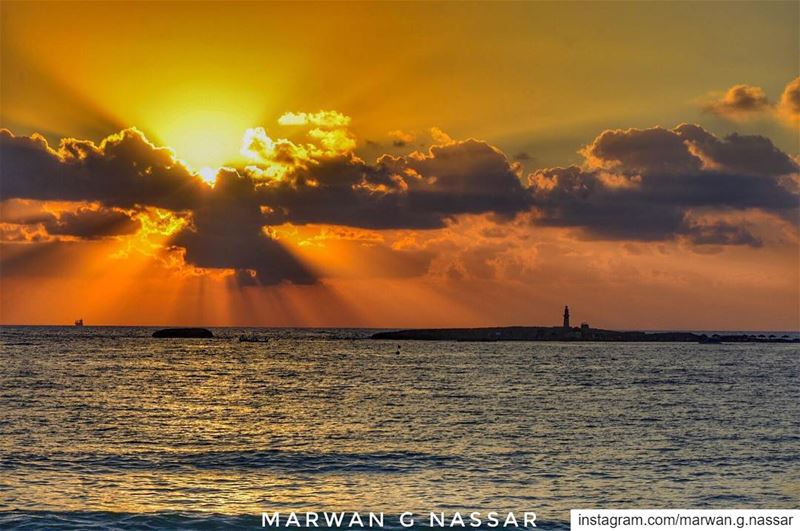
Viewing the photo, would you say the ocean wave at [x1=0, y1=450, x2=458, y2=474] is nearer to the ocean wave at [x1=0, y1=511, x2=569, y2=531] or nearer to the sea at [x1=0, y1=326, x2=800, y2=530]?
the sea at [x1=0, y1=326, x2=800, y2=530]

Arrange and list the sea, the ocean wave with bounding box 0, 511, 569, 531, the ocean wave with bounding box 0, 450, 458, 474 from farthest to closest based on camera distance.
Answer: the ocean wave with bounding box 0, 450, 458, 474, the sea, the ocean wave with bounding box 0, 511, 569, 531

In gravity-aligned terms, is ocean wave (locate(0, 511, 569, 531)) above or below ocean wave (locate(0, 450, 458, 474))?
below

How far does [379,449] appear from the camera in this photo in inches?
1932

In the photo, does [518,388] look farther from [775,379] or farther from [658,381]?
[775,379]

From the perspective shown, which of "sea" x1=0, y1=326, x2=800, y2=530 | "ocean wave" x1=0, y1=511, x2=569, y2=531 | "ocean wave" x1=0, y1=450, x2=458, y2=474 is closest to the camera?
"ocean wave" x1=0, y1=511, x2=569, y2=531

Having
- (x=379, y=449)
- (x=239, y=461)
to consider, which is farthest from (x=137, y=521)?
(x=379, y=449)

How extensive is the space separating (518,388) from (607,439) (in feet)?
123

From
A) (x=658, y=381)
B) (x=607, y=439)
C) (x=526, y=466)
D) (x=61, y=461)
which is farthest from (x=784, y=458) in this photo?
(x=658, y=381)

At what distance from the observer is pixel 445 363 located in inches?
5664

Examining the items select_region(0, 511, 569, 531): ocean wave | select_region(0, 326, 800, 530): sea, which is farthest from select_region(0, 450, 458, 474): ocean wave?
select_region(0, 511, 569, 531): ocean wave

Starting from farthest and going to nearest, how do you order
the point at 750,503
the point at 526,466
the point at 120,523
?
the point at 526,466 < the point at 750,503 < the point at 120,523

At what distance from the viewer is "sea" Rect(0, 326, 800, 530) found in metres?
35.3

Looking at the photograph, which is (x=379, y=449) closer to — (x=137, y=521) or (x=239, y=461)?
(x=239, y=461)

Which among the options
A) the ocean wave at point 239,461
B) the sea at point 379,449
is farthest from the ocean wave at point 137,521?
the ocean wave at point 239,461
